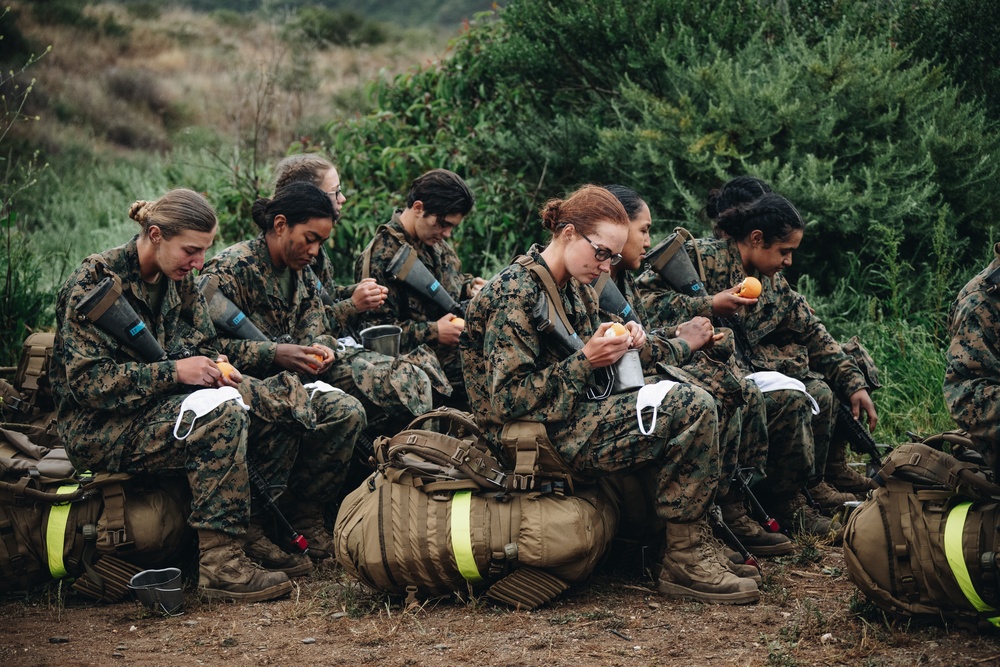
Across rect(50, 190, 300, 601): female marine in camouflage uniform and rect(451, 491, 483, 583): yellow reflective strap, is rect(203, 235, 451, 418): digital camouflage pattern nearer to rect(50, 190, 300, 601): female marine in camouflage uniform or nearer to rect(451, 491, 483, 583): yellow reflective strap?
rect(50, 190, 300, 601): female marine in camouflage uniform

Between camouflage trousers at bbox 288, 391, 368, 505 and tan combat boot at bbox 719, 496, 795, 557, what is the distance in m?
1.90

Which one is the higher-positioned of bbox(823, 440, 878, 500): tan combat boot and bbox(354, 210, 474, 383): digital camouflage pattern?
bbox(354, 210, 474, 383): digital camouflage pattern

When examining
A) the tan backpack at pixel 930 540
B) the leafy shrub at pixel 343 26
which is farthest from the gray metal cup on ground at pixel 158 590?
the leafy shrub at pixel 343 26

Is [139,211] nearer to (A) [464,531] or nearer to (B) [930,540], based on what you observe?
(A) [464,531]

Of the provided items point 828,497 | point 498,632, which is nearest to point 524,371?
point 498,632

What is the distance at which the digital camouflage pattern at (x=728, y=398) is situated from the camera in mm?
4801

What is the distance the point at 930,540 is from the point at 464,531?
5.78ft

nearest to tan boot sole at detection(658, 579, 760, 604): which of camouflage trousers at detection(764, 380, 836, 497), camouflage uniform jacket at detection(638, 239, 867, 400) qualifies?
camouflage trousers at detection(764, 380, 836, 497)

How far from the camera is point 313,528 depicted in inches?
213

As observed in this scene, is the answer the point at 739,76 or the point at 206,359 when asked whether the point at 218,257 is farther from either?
the point at 739,76

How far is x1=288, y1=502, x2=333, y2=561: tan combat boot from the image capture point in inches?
209

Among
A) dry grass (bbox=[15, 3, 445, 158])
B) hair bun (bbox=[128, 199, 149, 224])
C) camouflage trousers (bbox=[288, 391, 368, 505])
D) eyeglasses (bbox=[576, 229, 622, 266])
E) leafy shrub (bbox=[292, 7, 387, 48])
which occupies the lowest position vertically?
camouflage trousers (bbox=[288, 391, 368, 505])

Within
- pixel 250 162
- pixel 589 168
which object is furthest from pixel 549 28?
pixel 250 162

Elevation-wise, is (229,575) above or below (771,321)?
below
